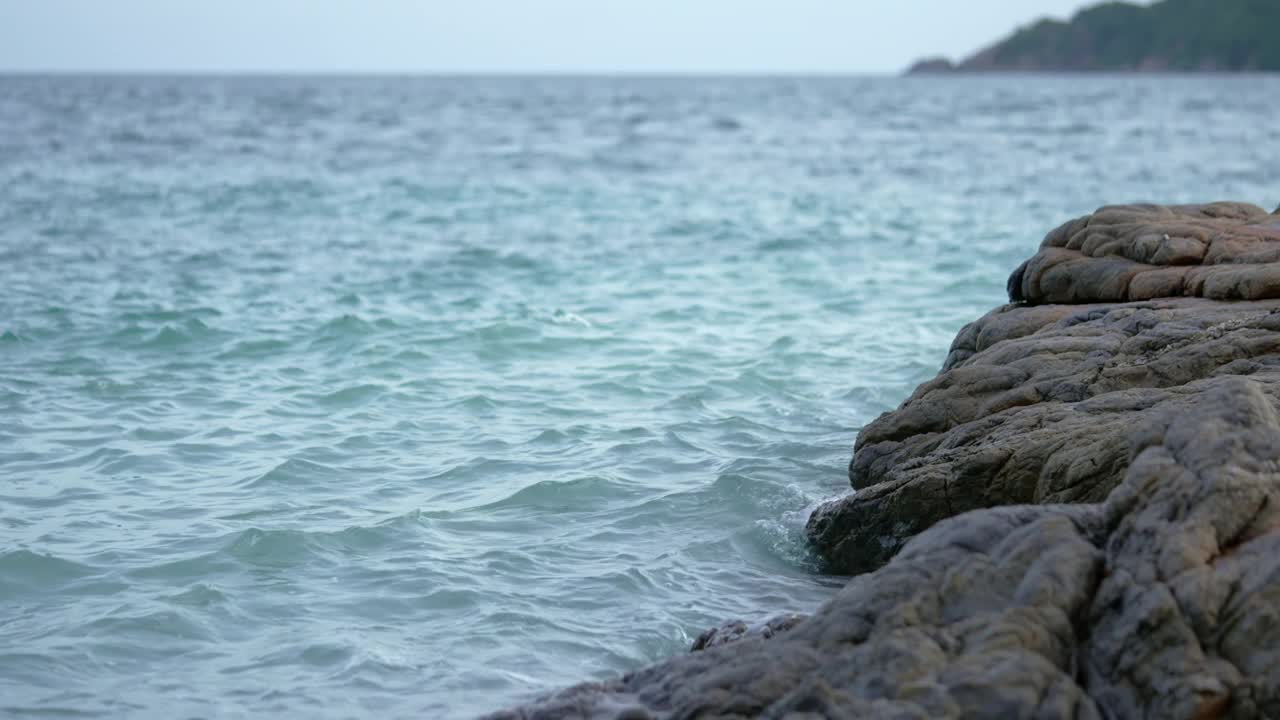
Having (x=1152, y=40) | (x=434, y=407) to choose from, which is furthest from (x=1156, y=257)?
(x=1152, y=40)

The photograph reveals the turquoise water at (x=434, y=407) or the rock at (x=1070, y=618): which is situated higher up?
the rock at (x=1070, y=618)

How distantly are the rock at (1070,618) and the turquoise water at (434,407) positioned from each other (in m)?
1.53

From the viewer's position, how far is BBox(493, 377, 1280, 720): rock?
3.88m

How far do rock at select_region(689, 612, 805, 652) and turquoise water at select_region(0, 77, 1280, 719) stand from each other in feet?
1.03

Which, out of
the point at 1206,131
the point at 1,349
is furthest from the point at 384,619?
the point at 1206,131

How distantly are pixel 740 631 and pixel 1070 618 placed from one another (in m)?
1.82

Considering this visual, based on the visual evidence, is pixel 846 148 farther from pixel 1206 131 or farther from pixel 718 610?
pixel 718 610

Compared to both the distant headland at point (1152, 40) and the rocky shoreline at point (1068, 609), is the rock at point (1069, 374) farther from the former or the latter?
the distant headland at point (1152, 40)

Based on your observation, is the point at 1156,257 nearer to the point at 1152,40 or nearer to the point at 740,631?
the point at 740,631

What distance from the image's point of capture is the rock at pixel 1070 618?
388 cm

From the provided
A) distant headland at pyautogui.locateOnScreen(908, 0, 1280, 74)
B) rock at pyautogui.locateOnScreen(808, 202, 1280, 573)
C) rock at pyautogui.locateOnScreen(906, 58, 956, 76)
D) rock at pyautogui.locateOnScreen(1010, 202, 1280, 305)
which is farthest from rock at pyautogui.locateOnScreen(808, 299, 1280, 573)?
rock at pyautogui.locateOnScreen(906, 58, 956, 76)

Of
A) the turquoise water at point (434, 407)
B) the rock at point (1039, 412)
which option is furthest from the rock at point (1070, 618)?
the turquoise water at point (434, 407)

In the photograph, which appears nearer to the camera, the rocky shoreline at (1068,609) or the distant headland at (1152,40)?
the rocky shoreline at (1068,609)

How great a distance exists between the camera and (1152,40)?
13712cm
